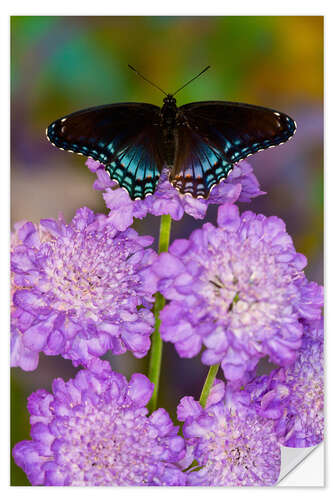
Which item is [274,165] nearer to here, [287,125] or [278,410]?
[287,125]

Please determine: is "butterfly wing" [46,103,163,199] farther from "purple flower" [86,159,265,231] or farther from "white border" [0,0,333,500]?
"white border" [0,0,333,500]

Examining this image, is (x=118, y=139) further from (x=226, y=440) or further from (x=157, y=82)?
(x=226, y=440)

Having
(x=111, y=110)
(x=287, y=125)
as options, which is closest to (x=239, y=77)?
(x=287, y=125)

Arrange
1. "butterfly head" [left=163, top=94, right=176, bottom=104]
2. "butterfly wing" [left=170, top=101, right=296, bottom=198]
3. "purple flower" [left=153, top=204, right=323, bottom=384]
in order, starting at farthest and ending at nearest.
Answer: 1. "butterfly head" [left=163, top=94, right=176, bottom=104]
2. "butterfly wing" [left=170, top=101, right=296, bottom=198]
3. "purple flower" [left=153, top=204, right=323, bottom=384]

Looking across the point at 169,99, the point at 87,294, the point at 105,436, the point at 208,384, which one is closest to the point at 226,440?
the point at 208,384

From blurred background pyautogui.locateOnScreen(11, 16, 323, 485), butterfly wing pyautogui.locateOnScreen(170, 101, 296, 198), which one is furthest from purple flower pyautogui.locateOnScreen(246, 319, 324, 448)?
butterfly wing pyautogui.locateOnScreen(170, 101, 296, 198)

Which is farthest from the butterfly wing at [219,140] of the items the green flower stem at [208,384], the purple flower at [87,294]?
the green flower stem at [208,384]
